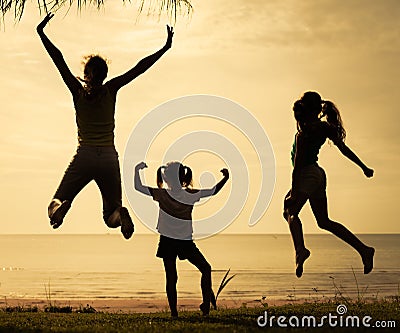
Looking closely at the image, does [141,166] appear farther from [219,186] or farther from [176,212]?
[219,186]

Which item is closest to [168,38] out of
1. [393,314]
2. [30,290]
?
[393,314]

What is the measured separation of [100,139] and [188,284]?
45.4 m

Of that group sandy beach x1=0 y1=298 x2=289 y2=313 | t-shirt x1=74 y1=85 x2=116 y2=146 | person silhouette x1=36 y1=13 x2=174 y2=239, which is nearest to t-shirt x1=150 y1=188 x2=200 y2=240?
person silhouette x1=36 y1=13 x2=174 y2=239

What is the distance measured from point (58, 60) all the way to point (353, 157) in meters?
3.90

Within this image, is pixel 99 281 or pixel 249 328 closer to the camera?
pixel 249 328

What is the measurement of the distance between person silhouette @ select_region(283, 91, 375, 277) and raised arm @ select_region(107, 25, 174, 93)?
1.85 m

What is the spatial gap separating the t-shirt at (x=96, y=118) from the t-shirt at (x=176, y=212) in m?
1.59


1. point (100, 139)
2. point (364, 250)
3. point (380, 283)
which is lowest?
point (380, 283)

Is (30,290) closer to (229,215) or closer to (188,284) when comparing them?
(188,284)

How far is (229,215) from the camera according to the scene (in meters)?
11.2

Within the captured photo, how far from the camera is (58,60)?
31.7 feet

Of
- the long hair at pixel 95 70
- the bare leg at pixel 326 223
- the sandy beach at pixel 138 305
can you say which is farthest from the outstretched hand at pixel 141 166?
the sandy beach at pixel 138 305

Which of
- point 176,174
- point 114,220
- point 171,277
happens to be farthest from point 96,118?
point 171,277

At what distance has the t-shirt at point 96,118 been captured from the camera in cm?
948
